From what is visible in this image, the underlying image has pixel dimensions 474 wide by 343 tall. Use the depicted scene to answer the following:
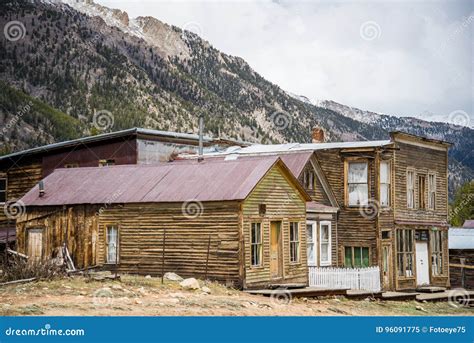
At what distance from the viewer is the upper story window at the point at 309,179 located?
29578mm

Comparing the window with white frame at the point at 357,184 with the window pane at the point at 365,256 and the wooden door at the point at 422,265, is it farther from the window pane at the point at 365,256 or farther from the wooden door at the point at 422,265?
the wooden door at the point at 422,265

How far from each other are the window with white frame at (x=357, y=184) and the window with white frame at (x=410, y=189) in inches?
105

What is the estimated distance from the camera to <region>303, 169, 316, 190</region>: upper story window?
97.0 feet

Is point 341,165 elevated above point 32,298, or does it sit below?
above


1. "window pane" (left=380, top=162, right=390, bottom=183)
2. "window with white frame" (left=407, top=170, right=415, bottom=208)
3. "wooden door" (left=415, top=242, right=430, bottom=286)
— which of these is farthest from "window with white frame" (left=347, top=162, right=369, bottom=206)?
"wooden door" (left=415, top=242, right=430, bottom=286)

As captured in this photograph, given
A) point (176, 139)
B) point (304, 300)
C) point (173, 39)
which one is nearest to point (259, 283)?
point (304, 300)

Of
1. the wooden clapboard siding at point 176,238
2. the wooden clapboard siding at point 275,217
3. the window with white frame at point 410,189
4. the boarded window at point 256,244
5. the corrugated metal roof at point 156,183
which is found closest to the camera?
the wooden clapboard siding at point 176,238

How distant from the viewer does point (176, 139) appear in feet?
122

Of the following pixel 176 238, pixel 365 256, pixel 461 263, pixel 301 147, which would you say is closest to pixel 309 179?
pixel 301 147

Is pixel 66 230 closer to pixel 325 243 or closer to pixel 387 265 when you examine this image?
pixel 325 243

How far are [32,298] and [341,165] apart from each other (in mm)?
16245

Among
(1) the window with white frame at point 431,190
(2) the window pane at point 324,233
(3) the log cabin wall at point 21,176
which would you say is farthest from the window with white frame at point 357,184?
(3) the log cabin wall at point 21,176

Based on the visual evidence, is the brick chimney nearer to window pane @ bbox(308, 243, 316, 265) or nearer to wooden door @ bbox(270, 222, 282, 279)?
window pane @ bbox(308, 243, 316, 265)
